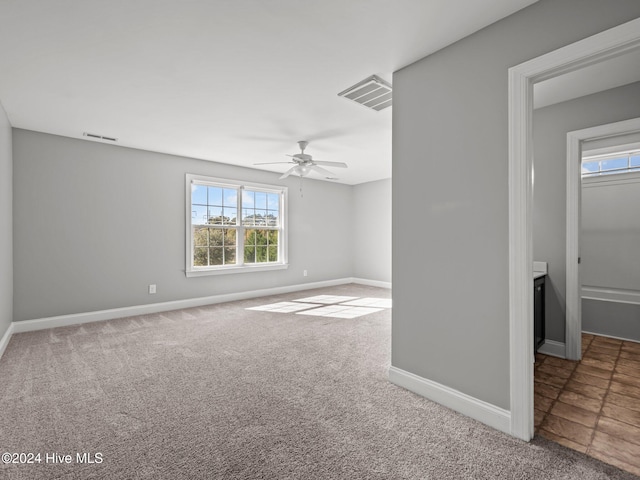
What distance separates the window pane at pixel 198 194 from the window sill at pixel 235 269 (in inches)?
47.3

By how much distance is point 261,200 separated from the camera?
20.5ft

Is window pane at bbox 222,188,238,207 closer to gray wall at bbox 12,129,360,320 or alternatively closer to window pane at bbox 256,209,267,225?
gray wall at bbox 12,129,360,320

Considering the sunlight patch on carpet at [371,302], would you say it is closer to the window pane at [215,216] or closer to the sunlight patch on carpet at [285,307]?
the sunlight patch on carpet at [285,307]

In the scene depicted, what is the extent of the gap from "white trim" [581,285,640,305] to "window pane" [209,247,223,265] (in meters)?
5.42

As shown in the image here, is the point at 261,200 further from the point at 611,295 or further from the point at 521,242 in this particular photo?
the point at 611,295

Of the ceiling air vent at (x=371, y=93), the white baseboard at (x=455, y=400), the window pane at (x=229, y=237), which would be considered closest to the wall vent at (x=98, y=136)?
the window pane at (x=229, y=237)

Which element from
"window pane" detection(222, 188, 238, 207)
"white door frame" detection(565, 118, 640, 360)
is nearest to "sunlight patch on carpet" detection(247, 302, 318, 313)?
"window pane" detection(222, 188, 238, 207)

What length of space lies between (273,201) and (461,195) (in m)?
4.81

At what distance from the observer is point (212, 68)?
252cm

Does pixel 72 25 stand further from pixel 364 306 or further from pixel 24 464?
pixel 364 306

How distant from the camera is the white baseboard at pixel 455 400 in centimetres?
187

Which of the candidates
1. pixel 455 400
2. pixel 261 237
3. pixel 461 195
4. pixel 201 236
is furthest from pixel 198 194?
pixel 455 400

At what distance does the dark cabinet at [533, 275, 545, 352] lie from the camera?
2.88m

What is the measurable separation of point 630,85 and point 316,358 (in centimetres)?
380
